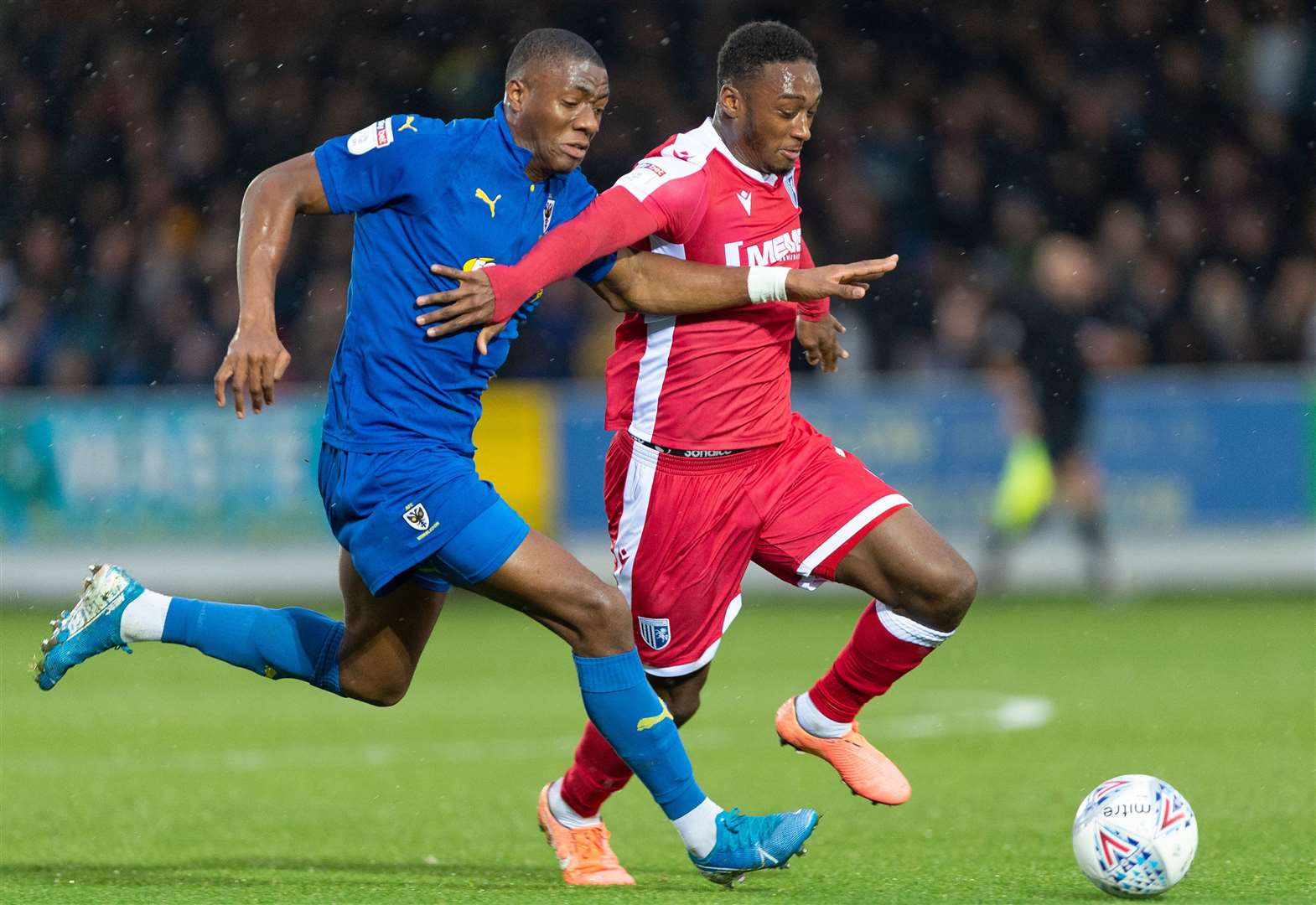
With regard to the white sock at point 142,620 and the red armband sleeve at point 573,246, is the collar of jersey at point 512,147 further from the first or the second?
the white sock at point 142,620

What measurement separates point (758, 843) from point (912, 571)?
0.98 meters

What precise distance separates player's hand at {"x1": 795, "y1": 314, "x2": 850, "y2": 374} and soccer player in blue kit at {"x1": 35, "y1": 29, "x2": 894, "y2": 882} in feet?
2.60

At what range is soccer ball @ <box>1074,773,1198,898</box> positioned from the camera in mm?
5078

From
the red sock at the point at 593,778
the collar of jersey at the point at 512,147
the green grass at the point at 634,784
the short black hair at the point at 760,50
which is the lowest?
the green grass at the point at 634,784

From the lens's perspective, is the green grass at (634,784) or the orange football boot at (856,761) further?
the orange football boot at (856,761)

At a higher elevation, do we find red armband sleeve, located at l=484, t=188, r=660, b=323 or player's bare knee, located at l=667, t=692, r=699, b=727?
red armband sleeve, located at l=484, t=188, r=660, b=323

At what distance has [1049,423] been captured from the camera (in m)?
14.1

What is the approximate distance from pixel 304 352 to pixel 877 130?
228 inches

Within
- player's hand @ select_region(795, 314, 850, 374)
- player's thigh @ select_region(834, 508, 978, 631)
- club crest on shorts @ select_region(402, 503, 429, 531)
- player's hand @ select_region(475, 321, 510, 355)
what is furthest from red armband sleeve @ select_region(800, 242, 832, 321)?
club crest on shorts @ select_region(402, 503, 429, 531)

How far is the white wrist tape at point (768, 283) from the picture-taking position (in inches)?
229

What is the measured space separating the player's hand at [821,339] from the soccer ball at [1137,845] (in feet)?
6.28

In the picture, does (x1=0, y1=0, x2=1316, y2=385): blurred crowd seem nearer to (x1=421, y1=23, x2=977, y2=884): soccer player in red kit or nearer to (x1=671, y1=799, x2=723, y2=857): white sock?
(x1=421, y1=23, x2=977, y2=884): soccer player in red kit

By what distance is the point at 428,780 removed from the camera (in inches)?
318

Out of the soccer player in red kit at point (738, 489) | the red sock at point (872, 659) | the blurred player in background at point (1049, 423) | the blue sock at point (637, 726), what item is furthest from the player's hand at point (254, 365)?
the blurred player in background at point (1049, 423)
